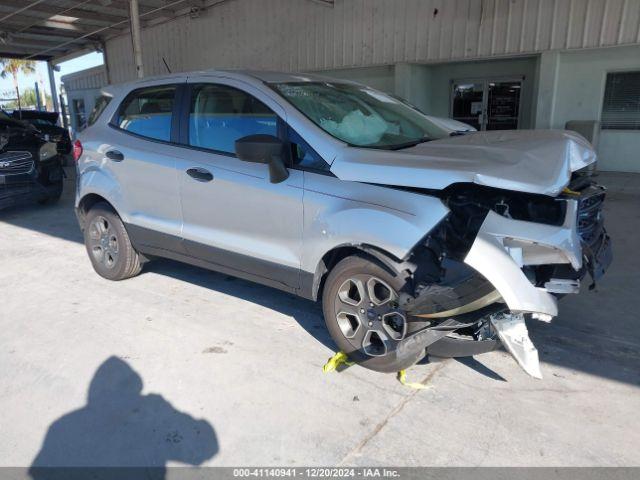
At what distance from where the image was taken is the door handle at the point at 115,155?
14.6 feet

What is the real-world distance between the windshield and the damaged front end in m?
0.88

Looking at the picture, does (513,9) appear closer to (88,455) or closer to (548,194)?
(548,194)

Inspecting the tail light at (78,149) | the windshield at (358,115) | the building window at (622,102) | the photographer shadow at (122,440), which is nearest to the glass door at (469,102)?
the building window at (622,102)

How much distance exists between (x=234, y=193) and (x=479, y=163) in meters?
1.77

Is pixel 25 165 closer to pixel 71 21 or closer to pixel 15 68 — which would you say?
pixel 71 21

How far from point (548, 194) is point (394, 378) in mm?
1465

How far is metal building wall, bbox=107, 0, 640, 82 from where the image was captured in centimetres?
982

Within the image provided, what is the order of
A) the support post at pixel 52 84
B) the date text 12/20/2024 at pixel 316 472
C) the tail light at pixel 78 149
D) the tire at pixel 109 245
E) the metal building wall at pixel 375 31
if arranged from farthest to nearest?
1. the support post at pixel 52 84
2. the metal building wall at pixel 375 31
3. the tail light at pixel 78 149
4. the tire at pixel 109 245
5. the date text 12/20/2024 at pixel 316 472

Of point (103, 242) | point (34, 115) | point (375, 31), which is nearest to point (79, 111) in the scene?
point (34, 115)

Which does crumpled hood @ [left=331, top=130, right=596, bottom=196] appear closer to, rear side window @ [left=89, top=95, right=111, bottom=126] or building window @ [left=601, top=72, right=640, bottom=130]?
rear side window @ [left=89, top=95, right=111, bottom=126]

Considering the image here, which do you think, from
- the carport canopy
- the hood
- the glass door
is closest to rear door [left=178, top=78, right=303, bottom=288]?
the carport canopy

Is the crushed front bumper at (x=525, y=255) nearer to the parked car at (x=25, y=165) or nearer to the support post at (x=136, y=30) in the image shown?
the parked car at (x=25, y=165)

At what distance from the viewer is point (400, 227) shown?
2834mm

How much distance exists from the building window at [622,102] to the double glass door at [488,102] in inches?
85.3
